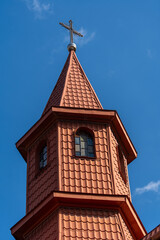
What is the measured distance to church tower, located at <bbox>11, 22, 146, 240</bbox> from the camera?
2691 cm

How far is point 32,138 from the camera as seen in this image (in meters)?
30.9

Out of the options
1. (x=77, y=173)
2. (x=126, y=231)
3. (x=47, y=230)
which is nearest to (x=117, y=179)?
(x=77, y=173)

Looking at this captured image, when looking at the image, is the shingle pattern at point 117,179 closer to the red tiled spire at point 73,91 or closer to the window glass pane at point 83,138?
the window glass pane at point 83,138

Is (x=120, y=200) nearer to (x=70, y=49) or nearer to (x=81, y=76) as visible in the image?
(x=81, y=76)

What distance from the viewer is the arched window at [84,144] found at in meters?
29.2

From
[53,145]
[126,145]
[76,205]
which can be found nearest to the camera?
[76,205]

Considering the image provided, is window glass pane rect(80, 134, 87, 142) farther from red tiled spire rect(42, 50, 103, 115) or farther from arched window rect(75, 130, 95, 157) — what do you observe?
red tiled spire rect(42, 50, 103, 115)

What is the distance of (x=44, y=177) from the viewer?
2902 centimetres

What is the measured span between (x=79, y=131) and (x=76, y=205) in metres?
3.81

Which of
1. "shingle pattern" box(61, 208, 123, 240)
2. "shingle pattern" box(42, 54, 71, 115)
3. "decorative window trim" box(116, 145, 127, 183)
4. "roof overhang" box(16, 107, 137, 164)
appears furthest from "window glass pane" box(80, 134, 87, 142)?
"shingle pattern" box(61, 208, 123, 240)

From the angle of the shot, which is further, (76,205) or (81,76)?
(81,76)

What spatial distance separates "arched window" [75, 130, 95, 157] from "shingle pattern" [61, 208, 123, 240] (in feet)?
9.16

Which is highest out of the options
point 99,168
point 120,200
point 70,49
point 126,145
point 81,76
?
point 70,49

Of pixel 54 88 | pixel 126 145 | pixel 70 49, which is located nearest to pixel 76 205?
pixel 126 145
